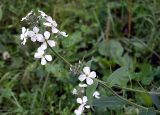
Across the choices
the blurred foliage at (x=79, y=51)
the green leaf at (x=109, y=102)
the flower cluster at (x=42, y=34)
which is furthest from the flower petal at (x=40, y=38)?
the blurred foliage at (x=79, y=51)

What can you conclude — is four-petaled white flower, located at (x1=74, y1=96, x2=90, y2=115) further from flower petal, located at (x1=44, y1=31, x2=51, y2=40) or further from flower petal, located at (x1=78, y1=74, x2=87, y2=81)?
flower petal, located at (x1=44, y1=31, x2=51, y2=40)

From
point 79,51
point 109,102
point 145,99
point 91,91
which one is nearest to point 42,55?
point 91,91

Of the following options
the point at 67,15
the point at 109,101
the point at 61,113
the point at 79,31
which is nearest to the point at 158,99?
the point at 109,101

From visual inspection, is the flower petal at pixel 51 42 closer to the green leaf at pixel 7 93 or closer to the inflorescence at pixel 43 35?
the inflorescence at pixel 43 35

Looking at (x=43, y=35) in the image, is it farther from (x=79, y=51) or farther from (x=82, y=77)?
(x=79, y=51)

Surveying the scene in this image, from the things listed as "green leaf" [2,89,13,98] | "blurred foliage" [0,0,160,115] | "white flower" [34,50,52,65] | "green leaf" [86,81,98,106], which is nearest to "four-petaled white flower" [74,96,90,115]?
"blurred foliage" [0,0,160,115]

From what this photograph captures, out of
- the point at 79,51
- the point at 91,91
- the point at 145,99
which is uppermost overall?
the point at 79,51

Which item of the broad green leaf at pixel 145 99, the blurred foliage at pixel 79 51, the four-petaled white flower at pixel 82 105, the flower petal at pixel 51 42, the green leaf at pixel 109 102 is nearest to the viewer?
the flower petal at pixel 51 42

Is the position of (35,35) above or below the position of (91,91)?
above
